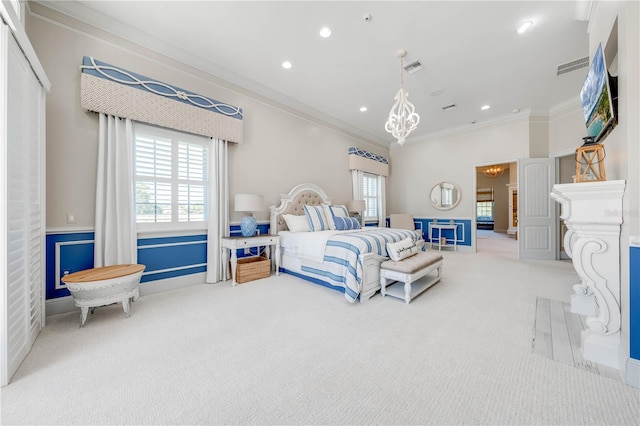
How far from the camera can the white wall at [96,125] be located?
103 inches

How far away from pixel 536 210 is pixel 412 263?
14.1 feet

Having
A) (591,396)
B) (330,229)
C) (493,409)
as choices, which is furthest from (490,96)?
(493,409)

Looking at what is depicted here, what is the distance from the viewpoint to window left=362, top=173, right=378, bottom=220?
273 inches

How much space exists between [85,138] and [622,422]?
4856 mm

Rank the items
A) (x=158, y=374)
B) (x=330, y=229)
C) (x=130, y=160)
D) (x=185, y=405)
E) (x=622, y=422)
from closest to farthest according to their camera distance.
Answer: (x=622, y=422) < (x=185, y=405) < (x=158, y=374) < (x=130, y=160) < (x=330, y=229)

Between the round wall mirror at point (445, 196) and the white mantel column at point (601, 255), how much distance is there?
5040mm

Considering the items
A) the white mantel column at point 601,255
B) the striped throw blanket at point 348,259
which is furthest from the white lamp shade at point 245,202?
the white mantel column at point 601,255

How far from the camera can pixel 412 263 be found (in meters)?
3.12

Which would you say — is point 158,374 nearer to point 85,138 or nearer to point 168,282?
point 168,282

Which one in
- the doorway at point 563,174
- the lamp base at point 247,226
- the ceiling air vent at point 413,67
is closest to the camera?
the ceiling air vent at point 413,67

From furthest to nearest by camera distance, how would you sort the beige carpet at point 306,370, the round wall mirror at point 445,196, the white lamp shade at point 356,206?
the round wall mirror at point 445,196
the white lamp shade at point 356,206
the beige carpet at point 306,370

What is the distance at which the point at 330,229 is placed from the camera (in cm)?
456

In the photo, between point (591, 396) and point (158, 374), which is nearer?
point (591, 396)

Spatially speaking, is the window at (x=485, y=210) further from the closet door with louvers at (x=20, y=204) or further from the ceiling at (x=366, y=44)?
the closet door with louvers at (x=20, y=204)
